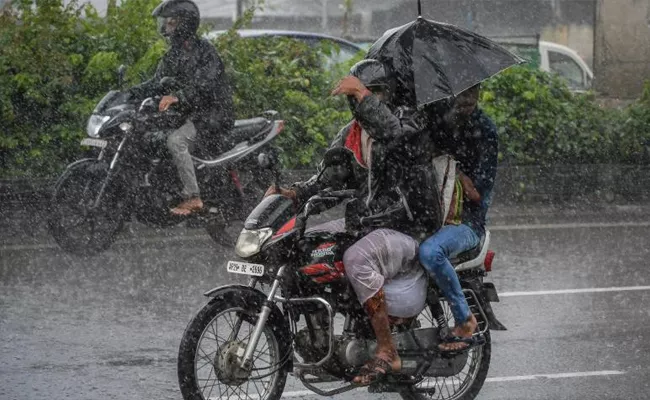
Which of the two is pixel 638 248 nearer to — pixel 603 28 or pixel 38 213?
pixel 38 213

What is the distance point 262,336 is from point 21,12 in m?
7.60

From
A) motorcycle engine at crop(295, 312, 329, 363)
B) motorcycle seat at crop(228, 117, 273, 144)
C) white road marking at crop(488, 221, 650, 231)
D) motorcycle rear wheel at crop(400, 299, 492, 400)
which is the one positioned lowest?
white road marking at crop(488, 221, 650, 231)

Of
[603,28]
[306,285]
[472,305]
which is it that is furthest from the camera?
[603,28]

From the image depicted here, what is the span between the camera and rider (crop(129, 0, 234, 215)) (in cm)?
1127

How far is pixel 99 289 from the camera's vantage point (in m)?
10.1

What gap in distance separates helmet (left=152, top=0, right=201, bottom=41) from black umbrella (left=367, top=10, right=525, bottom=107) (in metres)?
4.48

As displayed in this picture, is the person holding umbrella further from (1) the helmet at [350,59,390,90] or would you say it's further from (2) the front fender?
(2) the front fender

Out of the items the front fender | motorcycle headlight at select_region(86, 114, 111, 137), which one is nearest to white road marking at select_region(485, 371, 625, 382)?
the front fender

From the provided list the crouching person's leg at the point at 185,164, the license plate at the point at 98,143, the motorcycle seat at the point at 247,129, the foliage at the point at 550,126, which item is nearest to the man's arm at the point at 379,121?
the crouching person's leg at the point at 185,164

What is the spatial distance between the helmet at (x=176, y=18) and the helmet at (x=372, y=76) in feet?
16.5

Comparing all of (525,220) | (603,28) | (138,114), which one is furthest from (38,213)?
(603,28)

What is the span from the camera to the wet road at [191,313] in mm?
7547

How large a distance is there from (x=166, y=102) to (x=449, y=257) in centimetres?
493

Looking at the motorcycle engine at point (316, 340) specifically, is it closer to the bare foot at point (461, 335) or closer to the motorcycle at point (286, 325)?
the motorcycle at point (286, 325)
